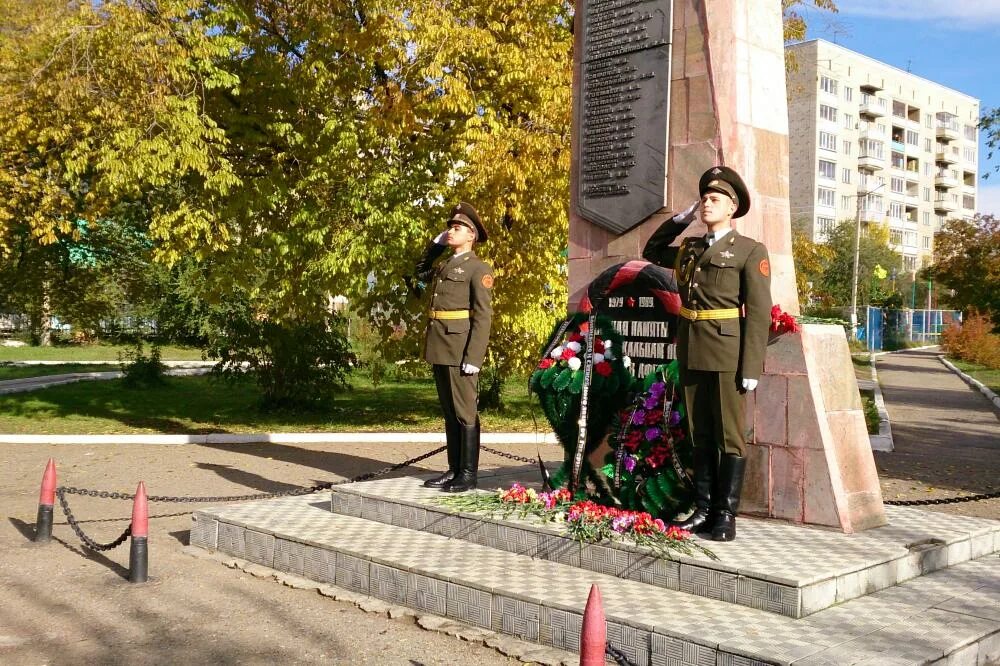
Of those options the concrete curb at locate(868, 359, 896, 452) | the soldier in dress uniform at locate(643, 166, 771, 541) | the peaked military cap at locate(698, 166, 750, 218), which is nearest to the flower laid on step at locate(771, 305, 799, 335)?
the soldier in dress uniform at locate(643, 166, 771, 541)

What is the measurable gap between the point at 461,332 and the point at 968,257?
33666 millimetres

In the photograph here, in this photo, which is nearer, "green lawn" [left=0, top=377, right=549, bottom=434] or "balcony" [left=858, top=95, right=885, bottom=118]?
"green lawn" [left=0, top=377, right=549, bottom=434]

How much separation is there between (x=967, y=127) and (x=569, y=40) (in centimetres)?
9034

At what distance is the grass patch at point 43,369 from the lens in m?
25.8

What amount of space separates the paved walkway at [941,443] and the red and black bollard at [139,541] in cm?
691

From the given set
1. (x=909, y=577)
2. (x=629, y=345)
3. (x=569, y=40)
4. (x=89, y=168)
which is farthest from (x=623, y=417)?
(x=89, y=168)

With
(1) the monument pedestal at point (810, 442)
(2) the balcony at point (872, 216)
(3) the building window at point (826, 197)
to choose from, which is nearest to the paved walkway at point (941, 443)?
(1) the monument pedestal at point (810, 442)

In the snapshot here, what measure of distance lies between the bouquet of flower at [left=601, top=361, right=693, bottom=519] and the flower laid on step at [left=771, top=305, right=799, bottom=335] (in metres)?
0.68

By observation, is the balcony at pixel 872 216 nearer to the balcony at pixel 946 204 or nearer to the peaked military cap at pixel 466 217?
the balcony at pixel 946 204

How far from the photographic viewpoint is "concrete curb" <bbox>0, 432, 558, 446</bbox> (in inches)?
546

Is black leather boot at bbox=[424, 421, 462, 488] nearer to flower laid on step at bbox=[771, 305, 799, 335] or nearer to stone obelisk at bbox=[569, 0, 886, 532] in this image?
stone obelisk at bbox=[569, 0, 886, 532]

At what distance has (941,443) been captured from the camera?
48.6ft

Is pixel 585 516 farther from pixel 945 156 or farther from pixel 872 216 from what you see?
pixel 945 156

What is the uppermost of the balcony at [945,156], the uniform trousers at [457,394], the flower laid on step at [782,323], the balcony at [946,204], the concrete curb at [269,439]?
the balcony at [945,156]
